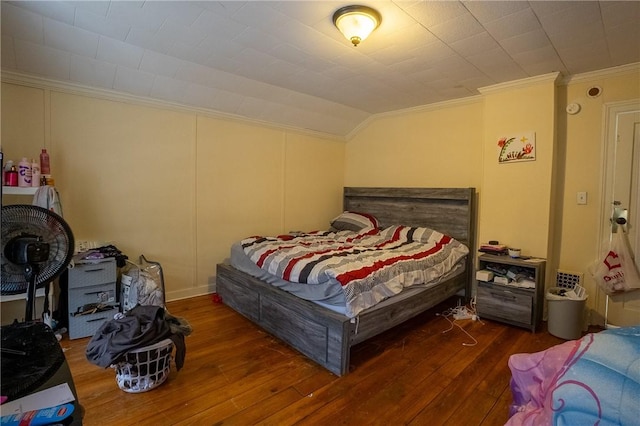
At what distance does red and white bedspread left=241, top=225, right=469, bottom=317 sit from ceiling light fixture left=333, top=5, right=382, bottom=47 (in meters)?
1.58

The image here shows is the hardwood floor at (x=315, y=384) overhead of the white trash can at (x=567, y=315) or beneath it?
beneath

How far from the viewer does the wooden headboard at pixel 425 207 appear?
349cm

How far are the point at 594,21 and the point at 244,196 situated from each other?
135 inches

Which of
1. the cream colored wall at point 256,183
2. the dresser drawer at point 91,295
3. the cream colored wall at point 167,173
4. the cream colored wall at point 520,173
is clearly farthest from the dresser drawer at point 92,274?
the cream colored wall at point 520,173

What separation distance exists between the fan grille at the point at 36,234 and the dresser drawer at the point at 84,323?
149cm

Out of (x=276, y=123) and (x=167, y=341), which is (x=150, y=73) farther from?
(x=167, y=341)

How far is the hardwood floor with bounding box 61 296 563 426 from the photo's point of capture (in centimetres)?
Answer: 171

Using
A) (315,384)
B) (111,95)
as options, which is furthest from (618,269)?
(111,95)

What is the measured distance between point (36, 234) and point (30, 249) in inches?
5.0

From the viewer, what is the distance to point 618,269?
8.87 ft

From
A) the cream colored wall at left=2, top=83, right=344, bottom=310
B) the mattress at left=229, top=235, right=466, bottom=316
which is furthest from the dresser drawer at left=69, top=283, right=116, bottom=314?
the mattress at left=229, top=235, right=466, bottom=316

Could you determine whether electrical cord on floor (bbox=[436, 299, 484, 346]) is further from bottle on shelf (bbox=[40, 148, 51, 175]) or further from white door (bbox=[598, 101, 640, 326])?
bottle on shelf (bbox=[40, 148, 51, 175])

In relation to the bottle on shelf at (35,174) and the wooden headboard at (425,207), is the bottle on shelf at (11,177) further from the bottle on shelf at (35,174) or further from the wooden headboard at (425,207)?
the wooden headboard at (425,207)

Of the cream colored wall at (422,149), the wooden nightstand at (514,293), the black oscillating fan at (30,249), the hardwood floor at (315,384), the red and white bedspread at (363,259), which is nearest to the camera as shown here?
the black oscillating fan at (30,249)
